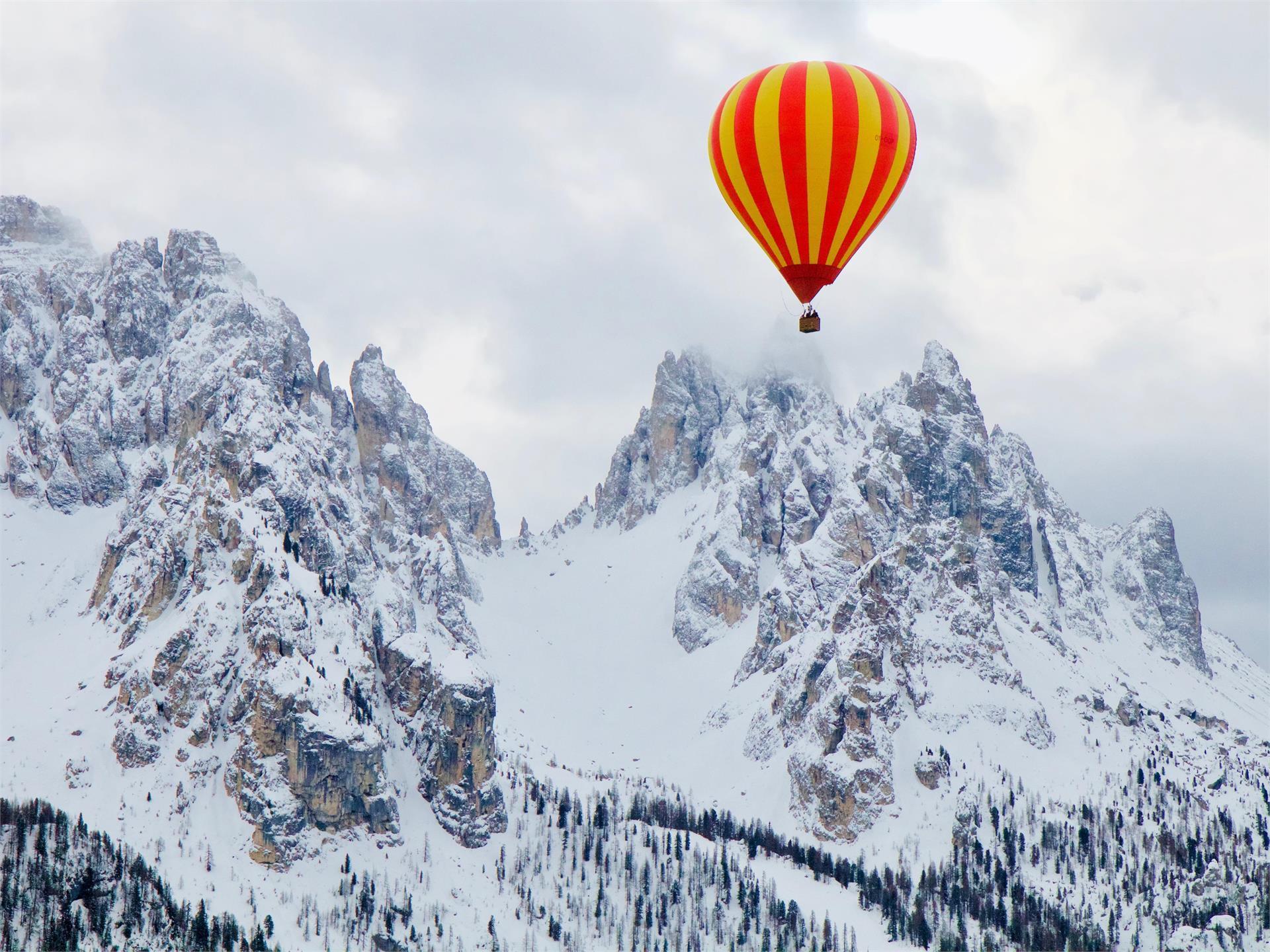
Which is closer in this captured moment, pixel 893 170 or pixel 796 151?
pixel 796 151

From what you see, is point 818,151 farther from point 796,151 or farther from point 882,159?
point 882,159

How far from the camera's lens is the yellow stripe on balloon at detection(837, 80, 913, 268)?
306 feet

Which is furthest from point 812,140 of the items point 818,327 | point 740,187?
point 818,327

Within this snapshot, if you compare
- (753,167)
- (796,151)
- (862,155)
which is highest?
(862,155)

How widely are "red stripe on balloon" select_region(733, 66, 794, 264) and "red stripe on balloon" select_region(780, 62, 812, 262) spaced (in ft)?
4.38

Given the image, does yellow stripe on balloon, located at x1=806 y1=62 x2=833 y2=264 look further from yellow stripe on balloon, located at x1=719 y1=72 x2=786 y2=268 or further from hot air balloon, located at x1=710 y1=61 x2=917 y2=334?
yellow stripe on balloon, located at x1=719 y1=72 x2=786 y2=268

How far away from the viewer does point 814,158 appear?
9119 cm

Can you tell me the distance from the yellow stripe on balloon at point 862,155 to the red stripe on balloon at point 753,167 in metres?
3.53

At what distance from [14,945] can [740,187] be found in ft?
521

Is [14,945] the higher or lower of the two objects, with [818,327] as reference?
lower

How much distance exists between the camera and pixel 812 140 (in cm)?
9112

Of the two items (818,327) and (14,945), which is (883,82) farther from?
(14,945)

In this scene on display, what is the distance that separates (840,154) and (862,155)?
147cm

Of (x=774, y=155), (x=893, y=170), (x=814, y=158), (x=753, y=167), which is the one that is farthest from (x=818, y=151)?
(x=893, y=170)
